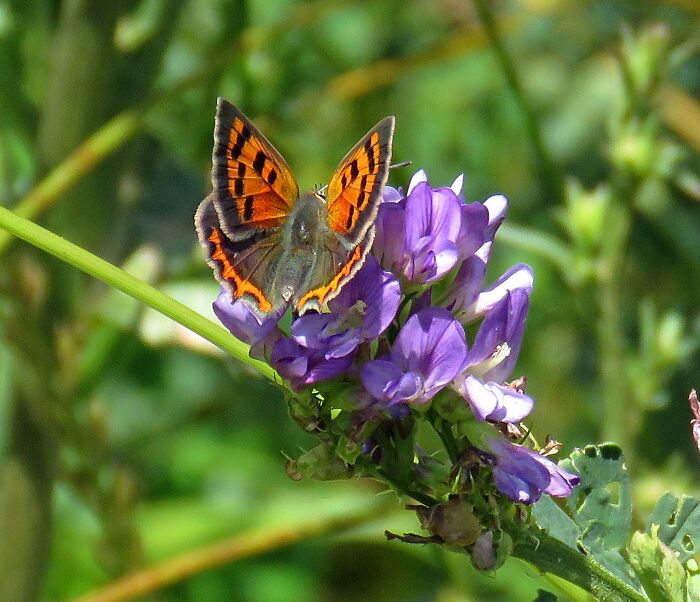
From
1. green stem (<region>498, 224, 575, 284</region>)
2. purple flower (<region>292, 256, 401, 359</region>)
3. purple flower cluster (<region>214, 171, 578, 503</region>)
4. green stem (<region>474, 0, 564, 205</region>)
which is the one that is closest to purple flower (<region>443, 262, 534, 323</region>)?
purple flower cluster (<region>214, 171, 578, 503</region>)

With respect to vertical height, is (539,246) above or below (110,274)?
above

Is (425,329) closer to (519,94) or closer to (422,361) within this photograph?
(422,361)

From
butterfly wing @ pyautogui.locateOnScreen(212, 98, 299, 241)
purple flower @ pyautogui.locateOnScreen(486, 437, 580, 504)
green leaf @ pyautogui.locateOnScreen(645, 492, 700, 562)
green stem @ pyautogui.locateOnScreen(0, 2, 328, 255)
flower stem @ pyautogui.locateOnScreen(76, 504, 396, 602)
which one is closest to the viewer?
purple flower @ pyautogui.locateOnScreen(486, 437, 580, 504)

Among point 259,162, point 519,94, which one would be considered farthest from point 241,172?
point 519,94

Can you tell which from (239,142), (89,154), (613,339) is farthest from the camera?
(613,339)

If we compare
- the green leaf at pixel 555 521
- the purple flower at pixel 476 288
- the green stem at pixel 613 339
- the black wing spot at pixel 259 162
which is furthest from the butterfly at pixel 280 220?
the green stem at pixel 613 339

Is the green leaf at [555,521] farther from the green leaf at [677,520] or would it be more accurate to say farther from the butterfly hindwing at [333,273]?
the butterfly hindwing at [333,273]

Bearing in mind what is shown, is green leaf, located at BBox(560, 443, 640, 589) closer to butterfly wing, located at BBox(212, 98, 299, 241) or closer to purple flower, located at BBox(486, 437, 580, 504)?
purple flower, located at BBox(486, 437, 580, 504)
